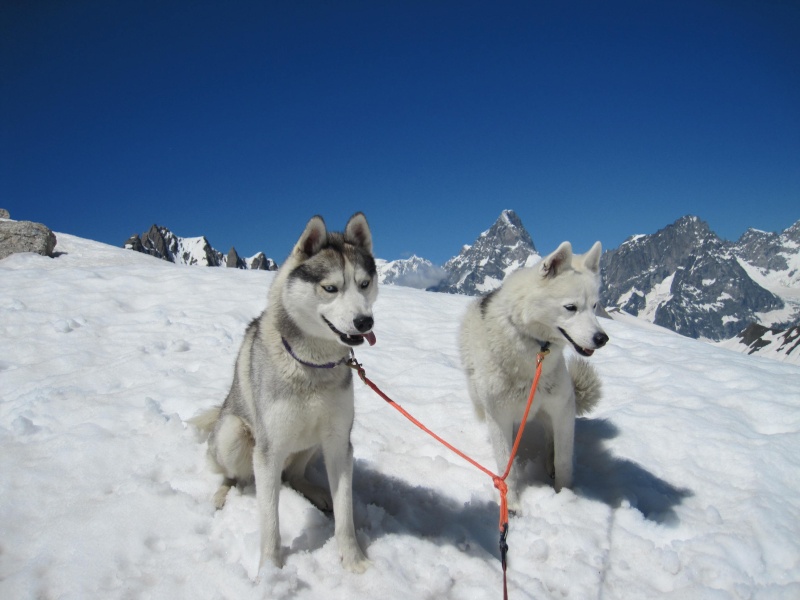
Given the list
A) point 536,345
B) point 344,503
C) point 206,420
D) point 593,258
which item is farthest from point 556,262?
point 206,420

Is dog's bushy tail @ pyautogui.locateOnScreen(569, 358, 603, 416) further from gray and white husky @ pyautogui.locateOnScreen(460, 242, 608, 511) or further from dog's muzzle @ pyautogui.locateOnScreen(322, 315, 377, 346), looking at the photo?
dog's muzzle @ pyautogui.locateOnScreen(322, 315, 377, 346)

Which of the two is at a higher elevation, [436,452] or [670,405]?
[670,405]

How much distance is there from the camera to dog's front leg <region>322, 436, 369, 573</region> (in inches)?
148

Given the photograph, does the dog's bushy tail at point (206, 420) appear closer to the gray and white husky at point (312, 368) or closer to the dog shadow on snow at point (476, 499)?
the dog shadow on snow at point (476, 499)

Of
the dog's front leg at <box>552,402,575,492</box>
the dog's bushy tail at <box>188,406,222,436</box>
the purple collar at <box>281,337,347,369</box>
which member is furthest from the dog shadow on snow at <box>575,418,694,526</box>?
the dog's bushy tail at <box>188,406,222,436</box>

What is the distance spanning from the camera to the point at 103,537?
3779mm

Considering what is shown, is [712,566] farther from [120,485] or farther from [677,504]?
[120,485]

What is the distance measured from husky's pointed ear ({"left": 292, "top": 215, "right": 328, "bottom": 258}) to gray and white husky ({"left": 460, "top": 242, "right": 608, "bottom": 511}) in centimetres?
233

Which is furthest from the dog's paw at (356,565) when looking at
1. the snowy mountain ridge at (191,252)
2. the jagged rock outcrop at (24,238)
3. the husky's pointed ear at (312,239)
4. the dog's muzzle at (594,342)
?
the snowy mountain ridge at (191,252)

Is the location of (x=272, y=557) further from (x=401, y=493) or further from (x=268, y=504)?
(x=401, y=493)

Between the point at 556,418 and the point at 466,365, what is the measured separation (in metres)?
1.20

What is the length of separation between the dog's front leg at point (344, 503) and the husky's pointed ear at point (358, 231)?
175cm

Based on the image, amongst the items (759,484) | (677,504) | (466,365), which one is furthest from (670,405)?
(466,365)

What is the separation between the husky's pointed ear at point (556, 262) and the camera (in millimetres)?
4820
